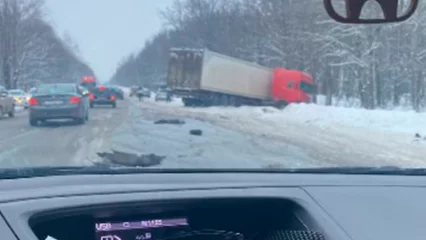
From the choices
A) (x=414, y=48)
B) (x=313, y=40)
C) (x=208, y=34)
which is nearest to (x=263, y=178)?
(x=414, y=48)

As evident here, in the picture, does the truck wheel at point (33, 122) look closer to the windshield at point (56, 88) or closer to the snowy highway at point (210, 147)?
the snowy highway at point (210, 147)

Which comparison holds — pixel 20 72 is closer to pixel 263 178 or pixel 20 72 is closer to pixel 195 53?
pixel 195 53

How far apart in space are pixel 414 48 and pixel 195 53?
13920 mm

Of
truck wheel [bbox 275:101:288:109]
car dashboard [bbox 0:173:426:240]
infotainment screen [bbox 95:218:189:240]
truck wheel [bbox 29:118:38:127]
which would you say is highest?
car dashboard [bbox 0:173:426:240]

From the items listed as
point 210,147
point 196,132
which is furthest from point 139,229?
point 196,132

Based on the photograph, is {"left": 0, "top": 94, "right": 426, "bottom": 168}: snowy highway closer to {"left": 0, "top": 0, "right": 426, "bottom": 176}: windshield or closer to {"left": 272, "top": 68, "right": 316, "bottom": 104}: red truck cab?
{"left": 0, "top": 0, "right": 426, "bottom": 176}: windshield

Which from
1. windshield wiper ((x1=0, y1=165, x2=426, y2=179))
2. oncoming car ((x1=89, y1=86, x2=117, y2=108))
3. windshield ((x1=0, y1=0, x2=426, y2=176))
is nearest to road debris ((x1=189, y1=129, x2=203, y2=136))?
windshield ((x1=0, y1=0, x2=426, y2=176))

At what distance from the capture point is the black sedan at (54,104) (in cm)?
2566

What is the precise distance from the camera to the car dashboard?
2.33 m

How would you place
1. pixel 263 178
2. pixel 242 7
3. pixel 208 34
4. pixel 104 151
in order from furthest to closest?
pixel 208 34 → pixel 242 7 → pixel 104 151 → pixel 263 178

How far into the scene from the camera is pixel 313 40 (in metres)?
49.0

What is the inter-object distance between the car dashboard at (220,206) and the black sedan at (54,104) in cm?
2343

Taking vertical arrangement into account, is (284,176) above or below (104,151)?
above

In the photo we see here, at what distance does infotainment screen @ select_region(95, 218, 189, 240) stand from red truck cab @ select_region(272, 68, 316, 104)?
157 feet
